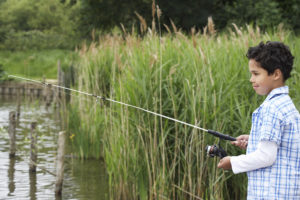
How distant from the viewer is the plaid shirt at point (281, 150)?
2840mm

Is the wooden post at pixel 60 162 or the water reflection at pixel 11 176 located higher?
the wooden post at pixel 60 162

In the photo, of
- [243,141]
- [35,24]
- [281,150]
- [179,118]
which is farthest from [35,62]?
[281,150]

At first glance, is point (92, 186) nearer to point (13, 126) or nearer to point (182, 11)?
point (13, 126)

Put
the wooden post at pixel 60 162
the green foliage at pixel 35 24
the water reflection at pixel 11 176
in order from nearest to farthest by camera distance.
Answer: the wooden post at pixel 60 162, the water reflection at pixel 11 176, the green foliage at pixel 35 24

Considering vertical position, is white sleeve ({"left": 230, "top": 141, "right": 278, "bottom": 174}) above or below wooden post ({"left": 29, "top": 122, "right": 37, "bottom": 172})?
above

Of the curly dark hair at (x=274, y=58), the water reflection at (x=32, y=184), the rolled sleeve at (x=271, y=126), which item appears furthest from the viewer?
the water reflection at (x=32, y=184)

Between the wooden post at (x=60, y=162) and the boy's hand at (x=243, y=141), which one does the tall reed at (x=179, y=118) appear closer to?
the wooden post at (x=60, y=162)

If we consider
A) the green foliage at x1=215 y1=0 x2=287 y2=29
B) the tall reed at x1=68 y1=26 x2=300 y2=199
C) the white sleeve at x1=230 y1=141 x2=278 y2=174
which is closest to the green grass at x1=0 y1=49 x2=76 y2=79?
the green foliage at x1=215 y1=0 x2=287 y2=29

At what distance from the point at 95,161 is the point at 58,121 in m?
5.58

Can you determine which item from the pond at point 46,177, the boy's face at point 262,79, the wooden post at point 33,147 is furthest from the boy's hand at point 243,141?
the wooden post at point 33,147

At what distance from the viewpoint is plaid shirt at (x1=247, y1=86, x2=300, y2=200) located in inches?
112

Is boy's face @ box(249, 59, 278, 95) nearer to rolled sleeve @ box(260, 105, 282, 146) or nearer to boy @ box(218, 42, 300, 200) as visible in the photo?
boy @ box(218, 42, 300, 200)

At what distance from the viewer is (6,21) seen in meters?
41.7

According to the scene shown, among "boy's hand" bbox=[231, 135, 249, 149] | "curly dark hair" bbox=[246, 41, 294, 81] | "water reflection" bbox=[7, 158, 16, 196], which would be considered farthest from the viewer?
"water reflection" bbox=[7, 158, 16, 196]
